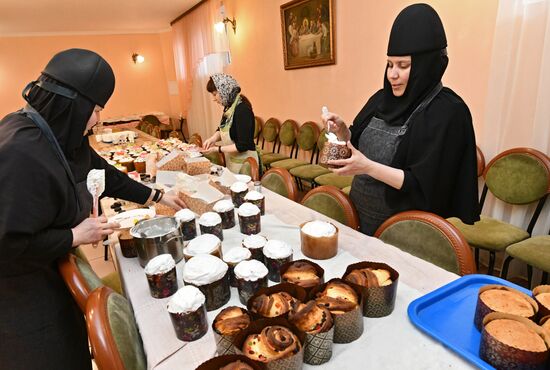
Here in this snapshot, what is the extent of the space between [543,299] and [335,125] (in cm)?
92

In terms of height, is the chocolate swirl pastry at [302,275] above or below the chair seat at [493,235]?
above

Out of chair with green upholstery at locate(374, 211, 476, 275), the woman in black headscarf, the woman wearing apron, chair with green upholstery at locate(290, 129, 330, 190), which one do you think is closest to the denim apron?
the woman in black headscarf

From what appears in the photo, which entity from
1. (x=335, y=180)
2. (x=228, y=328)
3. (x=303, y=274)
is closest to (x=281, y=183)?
(x=303, y=274)

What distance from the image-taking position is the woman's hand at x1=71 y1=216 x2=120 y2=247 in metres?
1.12

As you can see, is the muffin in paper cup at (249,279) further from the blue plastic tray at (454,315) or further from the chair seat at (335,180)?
the chair seat at (335,180)

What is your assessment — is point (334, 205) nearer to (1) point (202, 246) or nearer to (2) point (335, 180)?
(1) point (202, 246)

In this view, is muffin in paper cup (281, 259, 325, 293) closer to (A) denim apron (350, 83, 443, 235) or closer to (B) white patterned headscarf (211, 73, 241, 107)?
(A) denim apron (350, 83, 443, 235)

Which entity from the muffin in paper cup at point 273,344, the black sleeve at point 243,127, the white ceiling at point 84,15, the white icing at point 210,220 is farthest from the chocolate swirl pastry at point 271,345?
the white ceiling at point 84,15

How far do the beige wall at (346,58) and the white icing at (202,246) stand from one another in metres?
2.35

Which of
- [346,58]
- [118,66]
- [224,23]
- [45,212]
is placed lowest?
[45,212]

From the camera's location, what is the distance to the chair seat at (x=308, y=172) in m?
3.58

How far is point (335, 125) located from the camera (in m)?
1.44

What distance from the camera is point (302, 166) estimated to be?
12.8 feet

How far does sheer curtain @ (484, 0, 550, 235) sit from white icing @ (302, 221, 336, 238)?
1.83 m
